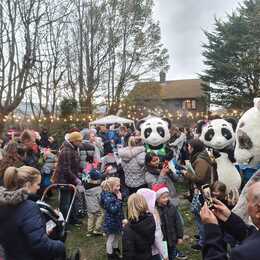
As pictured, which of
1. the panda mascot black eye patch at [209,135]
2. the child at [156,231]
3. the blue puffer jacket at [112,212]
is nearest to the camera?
the child at [156,231]

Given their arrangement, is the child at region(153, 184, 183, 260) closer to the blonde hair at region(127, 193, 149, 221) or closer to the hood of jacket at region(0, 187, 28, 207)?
the blonde hair at region(127, 193, 149, 221)

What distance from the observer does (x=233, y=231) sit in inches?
122

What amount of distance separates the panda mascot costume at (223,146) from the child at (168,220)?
5.55ft

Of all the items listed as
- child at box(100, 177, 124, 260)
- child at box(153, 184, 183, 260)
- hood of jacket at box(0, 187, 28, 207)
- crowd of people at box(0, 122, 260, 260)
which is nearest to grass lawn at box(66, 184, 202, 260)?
crowd of people at box(0, 122, 260, 260)

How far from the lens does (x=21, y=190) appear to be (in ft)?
11.6

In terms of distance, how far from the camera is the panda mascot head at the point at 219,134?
6879 mm

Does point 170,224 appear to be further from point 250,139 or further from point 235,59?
point 235,59

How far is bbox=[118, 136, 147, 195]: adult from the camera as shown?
744cm

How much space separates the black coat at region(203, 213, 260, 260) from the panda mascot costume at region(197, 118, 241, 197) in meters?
3.60

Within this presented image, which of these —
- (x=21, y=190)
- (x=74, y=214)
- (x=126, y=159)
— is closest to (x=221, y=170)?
(x=126, y=159)

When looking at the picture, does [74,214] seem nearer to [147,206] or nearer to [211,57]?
[147,206]

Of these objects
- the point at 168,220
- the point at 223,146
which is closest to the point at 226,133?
the point at 223,146

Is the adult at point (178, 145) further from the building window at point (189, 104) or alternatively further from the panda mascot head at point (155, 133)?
the building window at point (189, 104)

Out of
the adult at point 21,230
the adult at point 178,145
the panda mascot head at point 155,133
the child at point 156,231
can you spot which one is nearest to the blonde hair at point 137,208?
the child at point 156,231
